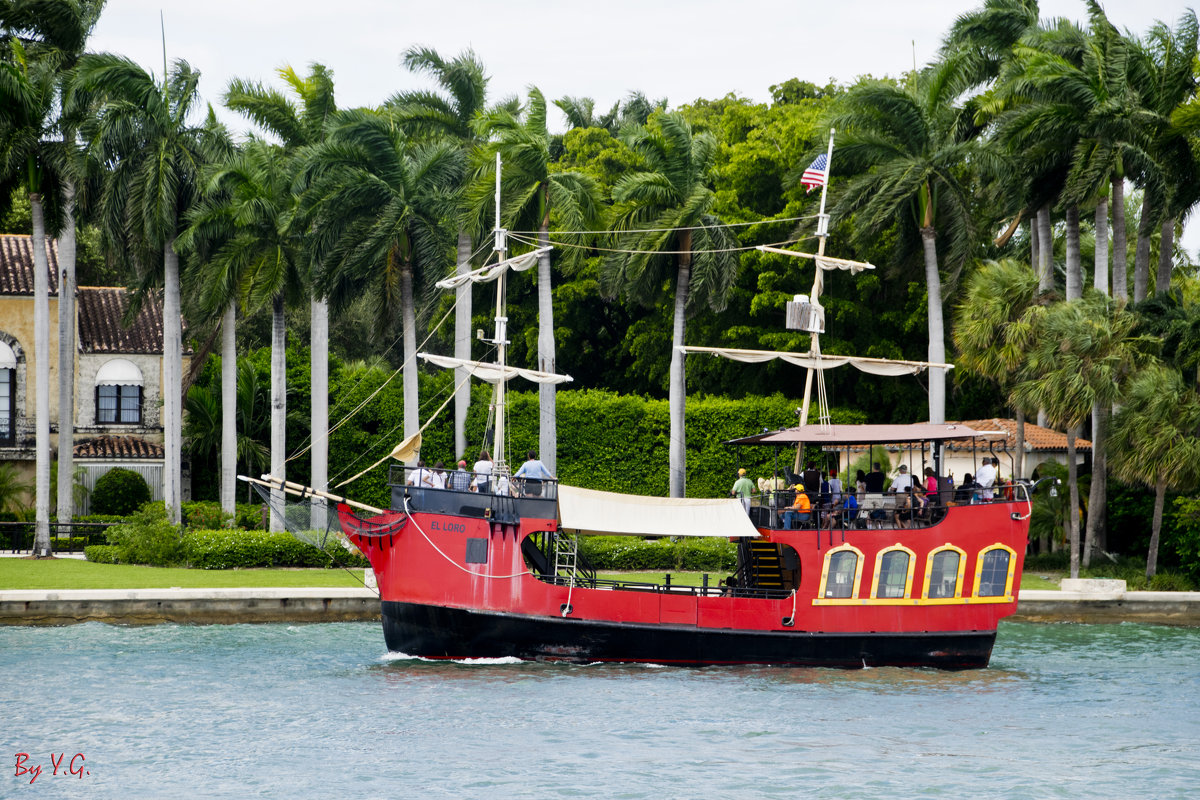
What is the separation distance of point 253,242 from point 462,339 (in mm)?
6810

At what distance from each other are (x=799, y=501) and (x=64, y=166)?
2450 centimetres

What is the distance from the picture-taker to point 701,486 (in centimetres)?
4259

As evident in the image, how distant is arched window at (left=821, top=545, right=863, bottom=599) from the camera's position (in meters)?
24.6

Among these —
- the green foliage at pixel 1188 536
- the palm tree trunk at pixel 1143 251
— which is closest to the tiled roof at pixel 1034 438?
the palm tree trunk at pixel 1143 251

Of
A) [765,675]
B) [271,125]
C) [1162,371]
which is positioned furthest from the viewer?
[271,125]

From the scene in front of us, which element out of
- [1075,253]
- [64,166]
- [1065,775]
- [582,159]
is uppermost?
[582,159]

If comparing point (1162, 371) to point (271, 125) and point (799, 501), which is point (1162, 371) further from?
point (271, 125)

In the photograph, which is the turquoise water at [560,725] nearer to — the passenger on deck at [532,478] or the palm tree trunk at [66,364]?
the passenger on deck at [532,478]

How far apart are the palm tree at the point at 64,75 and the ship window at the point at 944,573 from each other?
2568 cm

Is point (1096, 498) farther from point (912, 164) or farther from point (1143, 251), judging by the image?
point (912, 164)

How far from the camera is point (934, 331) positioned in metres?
38.8

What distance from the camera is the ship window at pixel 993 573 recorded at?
24922mm

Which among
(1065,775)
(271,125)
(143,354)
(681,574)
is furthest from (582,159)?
(1065,775)

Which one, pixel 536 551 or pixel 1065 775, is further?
pixel 536 551
